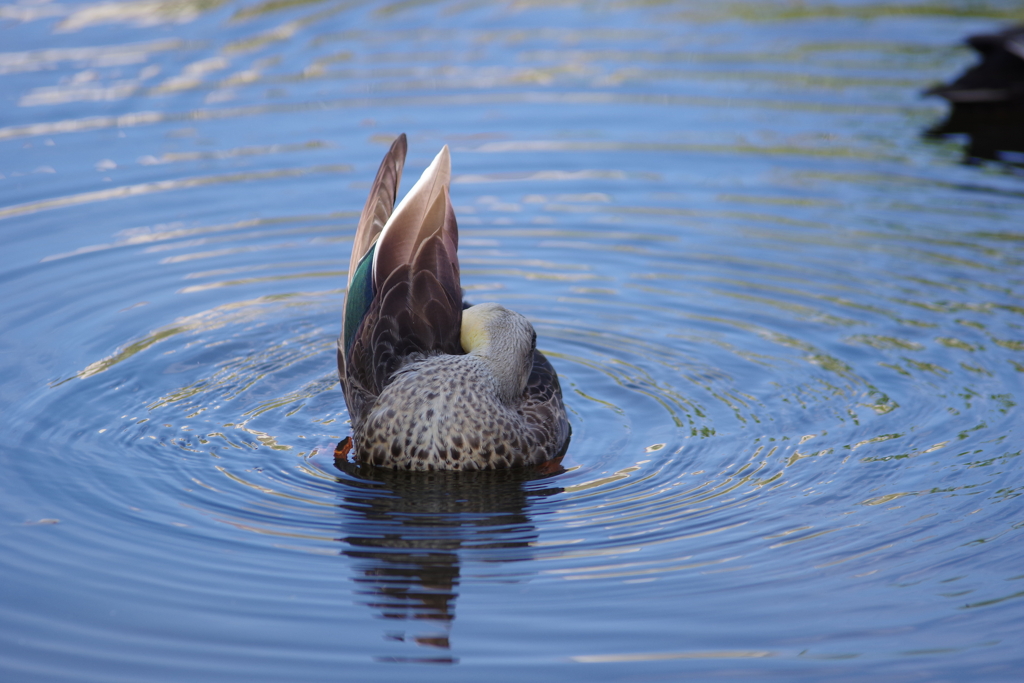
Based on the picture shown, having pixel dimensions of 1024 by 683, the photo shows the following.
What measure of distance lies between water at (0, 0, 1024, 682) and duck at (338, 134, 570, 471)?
19 centimetres

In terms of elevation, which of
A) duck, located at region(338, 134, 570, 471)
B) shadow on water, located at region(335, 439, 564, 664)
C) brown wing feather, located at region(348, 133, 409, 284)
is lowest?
shadow on water, located at region(335, 439, 564, 664)

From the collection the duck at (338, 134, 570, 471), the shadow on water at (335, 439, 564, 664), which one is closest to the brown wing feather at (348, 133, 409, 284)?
the duck at (338, 134, 570, 471)

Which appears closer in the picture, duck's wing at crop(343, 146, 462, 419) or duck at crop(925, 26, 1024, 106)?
duck's wing at crop(343, 146, 462, 419)

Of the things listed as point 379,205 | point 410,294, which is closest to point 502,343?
point 410,294

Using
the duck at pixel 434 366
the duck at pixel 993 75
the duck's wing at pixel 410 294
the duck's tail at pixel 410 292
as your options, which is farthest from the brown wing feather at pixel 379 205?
the duck at pixel 993 75

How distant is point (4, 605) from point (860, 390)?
16.4 ft

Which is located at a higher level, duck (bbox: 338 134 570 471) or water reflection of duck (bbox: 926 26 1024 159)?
water reflection of duck (bbox: 926 26 1024 159)

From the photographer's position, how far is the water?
519 cm

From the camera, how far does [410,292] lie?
682 centimetres

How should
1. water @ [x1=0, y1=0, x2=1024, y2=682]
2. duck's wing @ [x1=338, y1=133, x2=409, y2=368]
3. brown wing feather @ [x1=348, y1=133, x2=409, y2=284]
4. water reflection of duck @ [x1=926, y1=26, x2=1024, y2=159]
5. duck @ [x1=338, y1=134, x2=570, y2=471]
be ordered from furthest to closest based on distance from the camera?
water reflection of duck @ [x1=926, y1=26, x2=1024, y2=159], brown wing feather @ [x1=348, y1=133, x2=409, y2=284], duck's wing @ [x1=338, y1=133, x2=409, y2=368], duck @ [x1=338, y1=134, x2=570, y2=471], water @ [x1=0, y1=0, x2=1024, y2=682]

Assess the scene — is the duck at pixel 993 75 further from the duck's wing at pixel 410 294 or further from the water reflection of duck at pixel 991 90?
the duck's wing at pixel 410 294

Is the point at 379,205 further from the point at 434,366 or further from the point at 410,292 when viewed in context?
the point at 434,366

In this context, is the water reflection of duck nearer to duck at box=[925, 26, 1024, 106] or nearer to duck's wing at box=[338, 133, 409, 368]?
duck at box=[925, 26, 1024, 106]

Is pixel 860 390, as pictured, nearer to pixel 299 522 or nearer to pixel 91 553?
pixel 299 522
